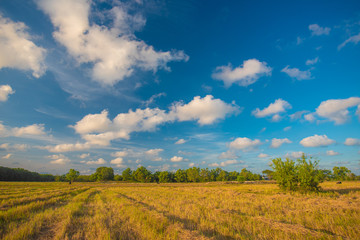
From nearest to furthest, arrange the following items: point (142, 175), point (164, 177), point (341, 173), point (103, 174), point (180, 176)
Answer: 1. point (341, 173)
2. point (142, 175)
3. point (164, 177)
4. point (103, 174)
5. point (180, 176)

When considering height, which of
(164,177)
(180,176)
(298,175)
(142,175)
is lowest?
(164,177)

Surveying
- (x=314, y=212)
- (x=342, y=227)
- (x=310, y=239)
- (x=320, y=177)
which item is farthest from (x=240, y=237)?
(x=320, y=177)

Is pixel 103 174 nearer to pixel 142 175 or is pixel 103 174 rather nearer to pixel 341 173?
pixel 142 175

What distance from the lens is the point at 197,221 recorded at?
8.77 meters

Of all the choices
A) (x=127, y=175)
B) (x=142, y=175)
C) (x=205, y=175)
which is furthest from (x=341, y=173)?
(x=127, y=175)

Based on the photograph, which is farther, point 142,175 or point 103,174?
point 103,174

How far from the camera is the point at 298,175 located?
2298 cm

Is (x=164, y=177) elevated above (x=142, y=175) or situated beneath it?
situated beneath

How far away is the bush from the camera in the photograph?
2180 centimetres

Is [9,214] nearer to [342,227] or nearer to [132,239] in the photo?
[132,239]

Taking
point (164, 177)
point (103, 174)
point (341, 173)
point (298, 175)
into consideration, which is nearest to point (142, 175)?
point (164, 177)

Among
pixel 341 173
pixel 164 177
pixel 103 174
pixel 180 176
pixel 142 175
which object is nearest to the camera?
pixel 341 173

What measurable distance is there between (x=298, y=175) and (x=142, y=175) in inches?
4736

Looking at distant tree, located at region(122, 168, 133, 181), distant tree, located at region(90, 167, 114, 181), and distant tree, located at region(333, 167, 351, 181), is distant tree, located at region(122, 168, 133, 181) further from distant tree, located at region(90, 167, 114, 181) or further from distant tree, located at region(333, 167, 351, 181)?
distant tree, located at region(333, 167, 351, 181)
